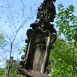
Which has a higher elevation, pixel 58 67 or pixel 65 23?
pixel 65 23

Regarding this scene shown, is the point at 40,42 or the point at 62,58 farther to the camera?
the point at 62,58

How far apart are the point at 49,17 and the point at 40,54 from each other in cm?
204

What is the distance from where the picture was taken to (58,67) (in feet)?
80.1

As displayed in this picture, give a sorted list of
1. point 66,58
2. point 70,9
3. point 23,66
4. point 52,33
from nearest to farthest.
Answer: point 23,66, point 52,33, point 70,9, point 66,58

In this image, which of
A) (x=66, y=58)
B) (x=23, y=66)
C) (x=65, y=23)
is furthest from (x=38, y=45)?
(x=66, y=58)

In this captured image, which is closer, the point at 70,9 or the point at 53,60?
the point at 70,9

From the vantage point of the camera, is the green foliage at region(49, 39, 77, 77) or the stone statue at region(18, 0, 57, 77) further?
the green foliage at region(49, 39, 77, 77)

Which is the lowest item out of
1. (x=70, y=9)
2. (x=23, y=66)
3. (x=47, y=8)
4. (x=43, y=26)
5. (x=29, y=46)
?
(x=23, y=66)

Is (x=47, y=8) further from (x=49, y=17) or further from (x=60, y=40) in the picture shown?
(x=60, y=40)

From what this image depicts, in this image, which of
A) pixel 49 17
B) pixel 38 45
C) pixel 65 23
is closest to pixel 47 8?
pixel 49 17

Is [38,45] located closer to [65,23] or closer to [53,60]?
[65,23]

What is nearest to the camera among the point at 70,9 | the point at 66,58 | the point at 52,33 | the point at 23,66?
the point at 23,66

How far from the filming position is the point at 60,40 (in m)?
23.8

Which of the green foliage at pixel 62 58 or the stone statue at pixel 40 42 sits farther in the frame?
the green foliage at pixel 62 58
